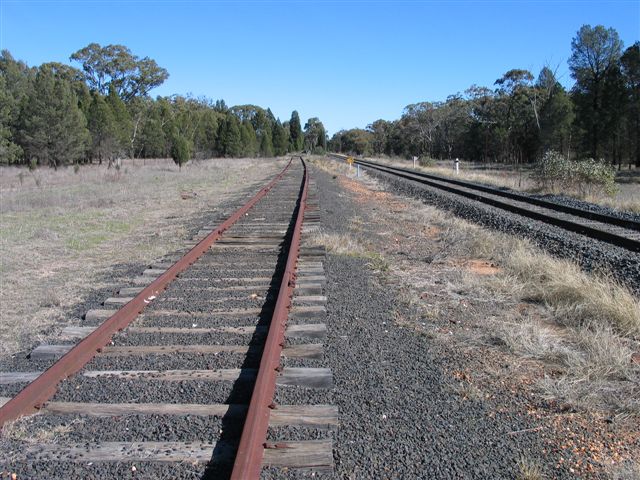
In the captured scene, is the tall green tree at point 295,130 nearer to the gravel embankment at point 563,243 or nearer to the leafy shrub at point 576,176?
the leafy shrub at point 576,176

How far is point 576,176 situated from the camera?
2095 centimetres

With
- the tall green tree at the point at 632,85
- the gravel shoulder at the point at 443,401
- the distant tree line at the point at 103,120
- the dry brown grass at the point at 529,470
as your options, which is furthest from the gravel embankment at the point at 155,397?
the tall green tree at the point at 632,85

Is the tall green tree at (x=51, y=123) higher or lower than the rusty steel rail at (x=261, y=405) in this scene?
higher

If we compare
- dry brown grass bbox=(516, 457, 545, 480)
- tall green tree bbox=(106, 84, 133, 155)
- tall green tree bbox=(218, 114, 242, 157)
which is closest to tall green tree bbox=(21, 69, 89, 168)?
tall green tree bbox=(106, 84, 133, 155)

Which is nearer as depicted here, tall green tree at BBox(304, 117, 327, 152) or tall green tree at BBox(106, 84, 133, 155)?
tall green tree at BBox(106, 84, 133, 155)

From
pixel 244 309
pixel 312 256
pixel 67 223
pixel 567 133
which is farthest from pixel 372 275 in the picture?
pixel 567 133

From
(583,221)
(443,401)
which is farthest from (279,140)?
(443,401)

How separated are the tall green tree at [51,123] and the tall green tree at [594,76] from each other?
45807 millimetres

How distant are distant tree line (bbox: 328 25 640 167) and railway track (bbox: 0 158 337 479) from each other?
158 feet

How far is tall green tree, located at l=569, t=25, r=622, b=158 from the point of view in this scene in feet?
163

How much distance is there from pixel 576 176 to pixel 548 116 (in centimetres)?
3893

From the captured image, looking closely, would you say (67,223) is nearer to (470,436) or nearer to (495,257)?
(495,257)

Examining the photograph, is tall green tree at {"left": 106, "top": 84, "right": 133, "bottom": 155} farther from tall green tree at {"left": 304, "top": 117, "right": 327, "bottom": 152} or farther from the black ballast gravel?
tall green tree at {"left": 304, "top": 117, "right": 327, "bottom": 152}

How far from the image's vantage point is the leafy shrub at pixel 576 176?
798 inches
